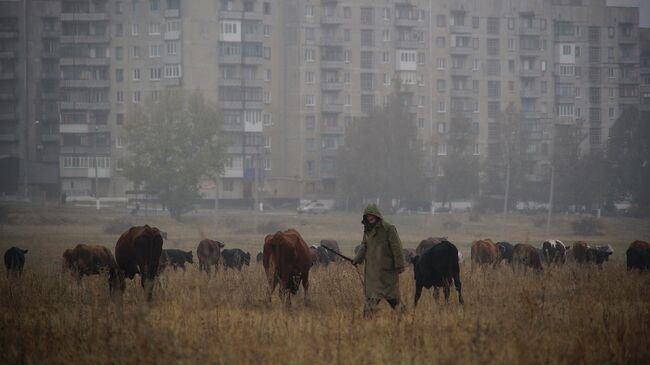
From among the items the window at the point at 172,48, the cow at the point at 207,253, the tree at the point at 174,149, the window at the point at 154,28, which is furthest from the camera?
the window at the point at 154,28

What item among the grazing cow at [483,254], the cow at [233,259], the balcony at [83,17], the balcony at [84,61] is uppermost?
the balcony at [83,17]

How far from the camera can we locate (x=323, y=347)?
13.9 meters

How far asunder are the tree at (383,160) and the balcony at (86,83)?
1355 inches

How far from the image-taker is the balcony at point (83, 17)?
116481mm

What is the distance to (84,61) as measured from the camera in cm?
11744

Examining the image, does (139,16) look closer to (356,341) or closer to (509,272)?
(509,272)

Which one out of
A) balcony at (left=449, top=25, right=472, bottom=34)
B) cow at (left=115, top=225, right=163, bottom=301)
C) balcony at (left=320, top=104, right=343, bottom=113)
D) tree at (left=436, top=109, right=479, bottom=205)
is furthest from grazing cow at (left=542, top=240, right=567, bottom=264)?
balcony at (left=449, top=25, right=472, bottom=34)

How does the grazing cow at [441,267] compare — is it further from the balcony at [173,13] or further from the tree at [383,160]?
the balcony at [173,13]

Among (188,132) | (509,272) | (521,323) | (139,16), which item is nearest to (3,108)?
(139,16)

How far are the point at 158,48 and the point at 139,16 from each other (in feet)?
15.7

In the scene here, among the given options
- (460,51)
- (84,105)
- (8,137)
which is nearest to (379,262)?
(84,105)

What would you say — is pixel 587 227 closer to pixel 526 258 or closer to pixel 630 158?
pixel 630 158

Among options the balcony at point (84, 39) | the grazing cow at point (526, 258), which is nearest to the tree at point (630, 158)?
the balcony at point (84, 39)

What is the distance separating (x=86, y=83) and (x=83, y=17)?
780 centimetres
